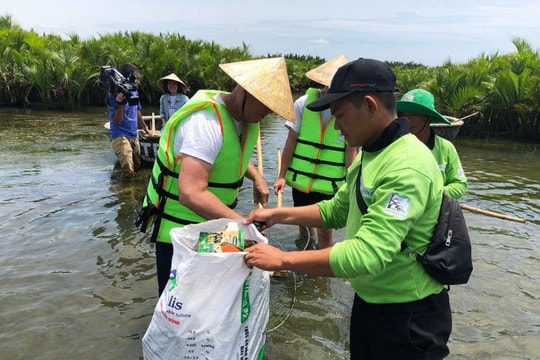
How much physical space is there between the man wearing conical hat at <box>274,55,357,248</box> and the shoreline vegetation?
12.6 m

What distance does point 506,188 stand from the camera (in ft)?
31.6

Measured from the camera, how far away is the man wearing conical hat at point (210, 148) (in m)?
2.35

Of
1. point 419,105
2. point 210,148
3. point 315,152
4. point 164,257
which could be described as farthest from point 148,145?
point 210,148

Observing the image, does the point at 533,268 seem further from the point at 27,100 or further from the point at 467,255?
the point at 27,100

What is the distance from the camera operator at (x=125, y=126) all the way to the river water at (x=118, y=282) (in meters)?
0.47

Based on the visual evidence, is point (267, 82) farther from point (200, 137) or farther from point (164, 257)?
point (164, 257)

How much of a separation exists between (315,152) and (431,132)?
4.30 feet

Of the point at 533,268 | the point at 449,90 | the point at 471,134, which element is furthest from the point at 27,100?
the point at 533,268

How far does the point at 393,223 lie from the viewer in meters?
1.65

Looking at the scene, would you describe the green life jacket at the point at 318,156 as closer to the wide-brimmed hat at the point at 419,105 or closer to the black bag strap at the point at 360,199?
the wide-brimmed hat at the point at 419,105

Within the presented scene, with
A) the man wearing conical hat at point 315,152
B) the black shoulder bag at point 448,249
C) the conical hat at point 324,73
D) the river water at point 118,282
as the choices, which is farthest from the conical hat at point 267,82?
the river water at point 118,282

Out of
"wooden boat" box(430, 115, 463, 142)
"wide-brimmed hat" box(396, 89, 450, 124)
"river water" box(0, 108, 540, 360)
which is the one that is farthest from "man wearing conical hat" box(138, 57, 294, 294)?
"wooden boat" box(430, 115, 463, 142)

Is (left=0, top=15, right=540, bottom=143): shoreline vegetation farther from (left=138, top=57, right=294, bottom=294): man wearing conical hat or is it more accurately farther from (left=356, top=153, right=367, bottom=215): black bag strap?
(left=356, top=153, right=367, bottom=215): black bag strap

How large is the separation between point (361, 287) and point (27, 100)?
68.2 feet
